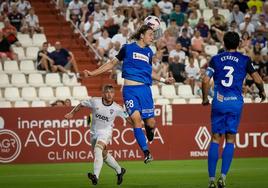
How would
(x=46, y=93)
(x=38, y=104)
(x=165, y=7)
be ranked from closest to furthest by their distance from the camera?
(x=38, y=104) → (x=46, y=93) → (x=165, y=7)

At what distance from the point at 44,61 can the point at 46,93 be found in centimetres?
116

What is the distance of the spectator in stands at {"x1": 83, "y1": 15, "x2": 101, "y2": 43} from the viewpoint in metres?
30.6

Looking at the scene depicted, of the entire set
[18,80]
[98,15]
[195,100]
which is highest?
[98,15]

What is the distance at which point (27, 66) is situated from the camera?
28531 mm

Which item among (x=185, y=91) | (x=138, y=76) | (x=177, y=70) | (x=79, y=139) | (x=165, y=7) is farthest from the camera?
(x=165, y=7)

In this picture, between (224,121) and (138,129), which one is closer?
(224,121)

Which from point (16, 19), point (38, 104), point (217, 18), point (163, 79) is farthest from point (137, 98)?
point (217, 18)

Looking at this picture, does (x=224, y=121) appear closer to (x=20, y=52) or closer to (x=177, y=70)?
(x=177, y=70)

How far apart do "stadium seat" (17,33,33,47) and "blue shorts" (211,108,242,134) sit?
1576 centimetres

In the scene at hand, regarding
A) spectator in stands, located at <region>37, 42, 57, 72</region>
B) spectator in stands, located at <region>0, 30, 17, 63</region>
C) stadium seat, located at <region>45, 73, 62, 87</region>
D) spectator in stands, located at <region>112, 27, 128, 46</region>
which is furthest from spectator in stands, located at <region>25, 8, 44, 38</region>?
spectator in stands, located at <region>112, 27, 128, 46</region>

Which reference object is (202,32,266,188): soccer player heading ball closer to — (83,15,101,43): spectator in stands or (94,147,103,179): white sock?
(94,147,103,179): white sock

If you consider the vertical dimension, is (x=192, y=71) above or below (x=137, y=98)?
below

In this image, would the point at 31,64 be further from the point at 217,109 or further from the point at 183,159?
the point at 217,109

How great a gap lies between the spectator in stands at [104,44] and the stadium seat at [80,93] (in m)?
1.85
